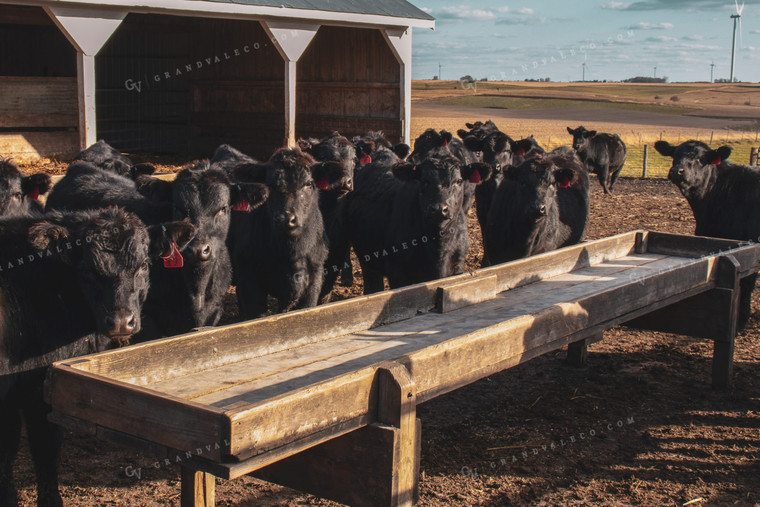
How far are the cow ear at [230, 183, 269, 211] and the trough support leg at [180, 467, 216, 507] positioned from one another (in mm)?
3074

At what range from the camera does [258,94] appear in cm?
1839

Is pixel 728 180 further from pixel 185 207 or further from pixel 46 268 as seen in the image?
pixel 46 268

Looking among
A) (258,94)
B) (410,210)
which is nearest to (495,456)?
(410,210)

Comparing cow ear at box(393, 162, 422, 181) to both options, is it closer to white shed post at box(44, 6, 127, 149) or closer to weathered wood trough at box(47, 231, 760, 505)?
weathered wood trough at box(47, 231, 760, 505)

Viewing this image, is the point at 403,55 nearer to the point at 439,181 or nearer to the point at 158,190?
the point at 439,181

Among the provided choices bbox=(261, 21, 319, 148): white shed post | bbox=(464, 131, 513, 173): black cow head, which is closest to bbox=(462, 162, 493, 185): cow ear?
bbox=(464, 131, 513, 173): black cow head

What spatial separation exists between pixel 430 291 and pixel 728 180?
186 inches

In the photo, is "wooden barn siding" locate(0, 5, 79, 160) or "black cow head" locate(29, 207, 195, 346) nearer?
"black cow head" locate(29, 207, 195, 346)

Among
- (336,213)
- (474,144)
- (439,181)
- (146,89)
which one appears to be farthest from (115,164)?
(146,89)

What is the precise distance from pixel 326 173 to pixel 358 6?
9.51 metres

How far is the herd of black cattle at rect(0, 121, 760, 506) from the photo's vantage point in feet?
13.4

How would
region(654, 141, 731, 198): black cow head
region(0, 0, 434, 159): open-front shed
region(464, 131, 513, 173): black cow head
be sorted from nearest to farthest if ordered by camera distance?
region(654, 141, 731, 198): black cow head < region(464, 131, 513, 173): black cow head < region(0, 0, 434, 159): open-front shed

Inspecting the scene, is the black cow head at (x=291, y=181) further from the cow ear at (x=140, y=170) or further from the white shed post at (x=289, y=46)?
the white shed post at (x=289, y=46)

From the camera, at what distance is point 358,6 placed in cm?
1531
